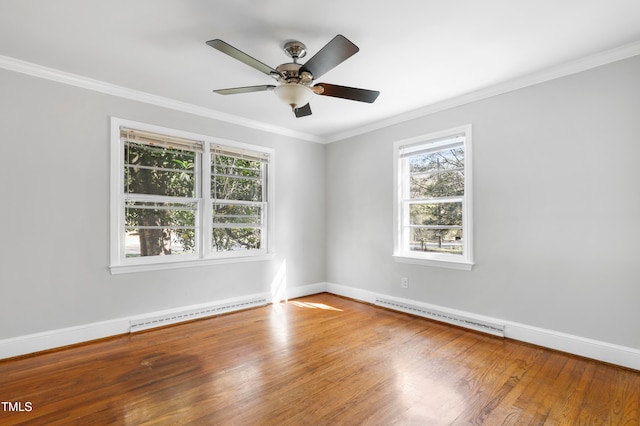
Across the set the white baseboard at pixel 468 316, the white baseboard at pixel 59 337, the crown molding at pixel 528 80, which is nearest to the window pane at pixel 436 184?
the crown molding at pixel 528 80

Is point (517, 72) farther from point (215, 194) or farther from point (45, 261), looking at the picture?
point (45, 261)

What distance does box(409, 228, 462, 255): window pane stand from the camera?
3.72m

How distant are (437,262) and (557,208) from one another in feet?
4.36

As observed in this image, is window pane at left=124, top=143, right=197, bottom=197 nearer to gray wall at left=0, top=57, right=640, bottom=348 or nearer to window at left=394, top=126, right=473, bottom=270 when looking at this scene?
gray wall at left=0, top=57, right=640, bottom=348

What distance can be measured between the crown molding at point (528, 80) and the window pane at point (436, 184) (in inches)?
30.1

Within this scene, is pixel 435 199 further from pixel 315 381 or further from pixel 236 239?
pixel 236 239

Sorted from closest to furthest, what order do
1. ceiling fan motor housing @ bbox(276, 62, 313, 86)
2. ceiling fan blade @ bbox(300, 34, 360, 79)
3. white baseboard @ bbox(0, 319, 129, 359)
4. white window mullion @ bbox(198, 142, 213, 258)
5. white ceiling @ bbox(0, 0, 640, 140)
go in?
ceiling fan blade @ bbox(300, 34, 360, 79), white ceiling @ bbox(0, 0, 640, 140), ceiling fan motor housing @ bbox(276, 62, 313, 86), white baseboard @ bbox(0, 319, 129, 359), white window mullion @ bbox(198, 142, 213, 258)

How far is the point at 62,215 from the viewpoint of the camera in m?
3.01

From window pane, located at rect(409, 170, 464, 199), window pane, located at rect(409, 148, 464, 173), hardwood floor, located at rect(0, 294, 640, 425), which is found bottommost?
hardwood floor, located at rect(0, 294, 640, 425)

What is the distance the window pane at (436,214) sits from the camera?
372 cm

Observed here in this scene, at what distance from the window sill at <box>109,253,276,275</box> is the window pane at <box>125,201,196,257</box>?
0.15 metres

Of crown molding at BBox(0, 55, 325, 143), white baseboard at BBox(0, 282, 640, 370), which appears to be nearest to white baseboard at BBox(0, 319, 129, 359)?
white baseboard at BBox(0, 282, 640, 370)

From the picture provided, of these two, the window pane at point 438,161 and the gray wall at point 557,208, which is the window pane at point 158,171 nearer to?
the window pane at point 438,161

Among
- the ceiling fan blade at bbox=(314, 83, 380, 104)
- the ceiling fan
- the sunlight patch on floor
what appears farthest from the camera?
the sunlight patch on floor
